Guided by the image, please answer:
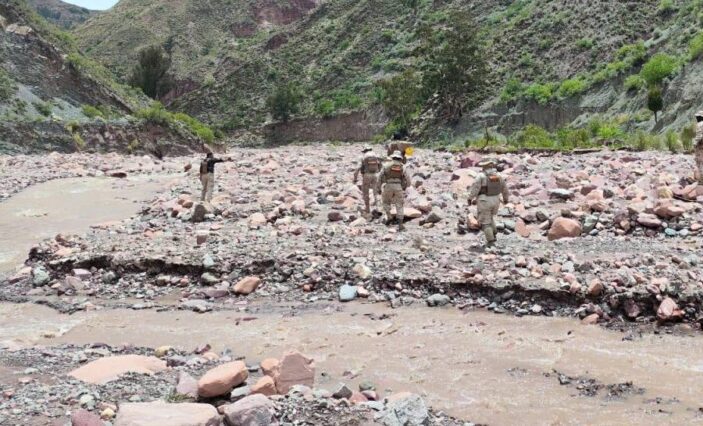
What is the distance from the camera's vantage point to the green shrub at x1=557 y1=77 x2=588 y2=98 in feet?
124

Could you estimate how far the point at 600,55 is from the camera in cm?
4181

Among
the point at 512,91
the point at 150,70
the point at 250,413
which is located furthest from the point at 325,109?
the point at 250,413

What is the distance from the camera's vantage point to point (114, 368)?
17.3 ft

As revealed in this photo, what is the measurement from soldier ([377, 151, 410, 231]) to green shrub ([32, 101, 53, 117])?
3300 cm

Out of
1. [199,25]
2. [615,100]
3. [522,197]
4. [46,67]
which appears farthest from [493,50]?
[199,25]

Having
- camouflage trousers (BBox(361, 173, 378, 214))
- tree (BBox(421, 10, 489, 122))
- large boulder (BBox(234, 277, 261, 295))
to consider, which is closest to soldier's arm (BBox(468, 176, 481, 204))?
camouflage trousers (BBox(361, 173, 378, 214))

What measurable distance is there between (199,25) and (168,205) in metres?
92.9

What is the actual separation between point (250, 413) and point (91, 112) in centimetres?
4037

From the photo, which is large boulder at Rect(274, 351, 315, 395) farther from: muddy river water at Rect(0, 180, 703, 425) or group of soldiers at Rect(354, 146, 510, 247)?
group of soldiers at Rect(354, 146, 510, 247)

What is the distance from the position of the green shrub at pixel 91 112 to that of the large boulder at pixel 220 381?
39.2 meters

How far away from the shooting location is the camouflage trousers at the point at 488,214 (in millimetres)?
9070

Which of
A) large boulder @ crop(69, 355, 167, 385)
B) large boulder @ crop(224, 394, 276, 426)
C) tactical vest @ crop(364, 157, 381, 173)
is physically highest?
tactical vest @ crop(364, 157, 381, 173)

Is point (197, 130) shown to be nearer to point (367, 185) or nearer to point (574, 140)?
point (574, 140)

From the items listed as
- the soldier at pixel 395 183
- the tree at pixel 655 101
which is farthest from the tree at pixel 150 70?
the soldier at pixel 395 183
